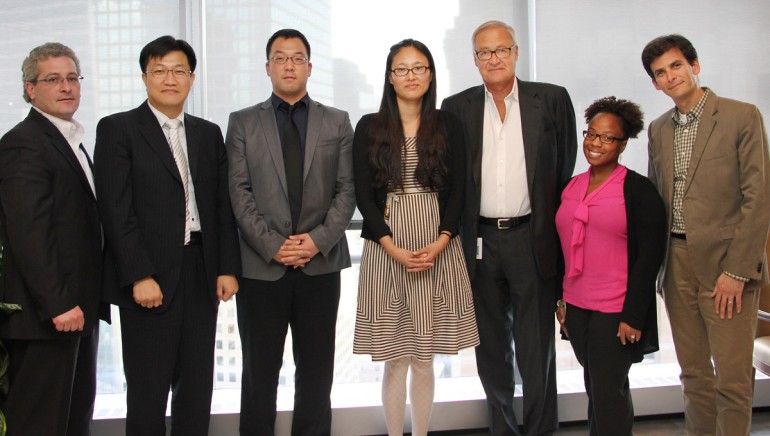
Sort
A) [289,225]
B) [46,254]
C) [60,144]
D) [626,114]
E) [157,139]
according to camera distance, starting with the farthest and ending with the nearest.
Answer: [289,225]
[626,114]
[157,139]
[60,144]
[46,254]

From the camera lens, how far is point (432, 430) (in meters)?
3.27

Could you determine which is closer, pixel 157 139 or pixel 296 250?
pixel 157 139

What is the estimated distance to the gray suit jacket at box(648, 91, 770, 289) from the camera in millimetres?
2406

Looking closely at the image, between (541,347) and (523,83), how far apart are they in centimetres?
118

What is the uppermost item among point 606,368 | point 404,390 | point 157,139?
point 157,139

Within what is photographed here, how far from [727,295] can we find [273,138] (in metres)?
1.93

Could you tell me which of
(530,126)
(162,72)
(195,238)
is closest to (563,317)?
(530,126)

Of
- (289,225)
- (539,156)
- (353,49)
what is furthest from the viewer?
(353,49)

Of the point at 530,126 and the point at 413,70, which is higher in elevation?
the point at 413,70

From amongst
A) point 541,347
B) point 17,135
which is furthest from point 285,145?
point 541,347

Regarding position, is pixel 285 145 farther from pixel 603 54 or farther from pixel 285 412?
pixel 603 54

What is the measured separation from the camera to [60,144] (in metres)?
2.29

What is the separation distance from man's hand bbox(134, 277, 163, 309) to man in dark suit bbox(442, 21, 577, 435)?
129 centimetres

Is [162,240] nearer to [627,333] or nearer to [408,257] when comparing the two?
[408,257]
